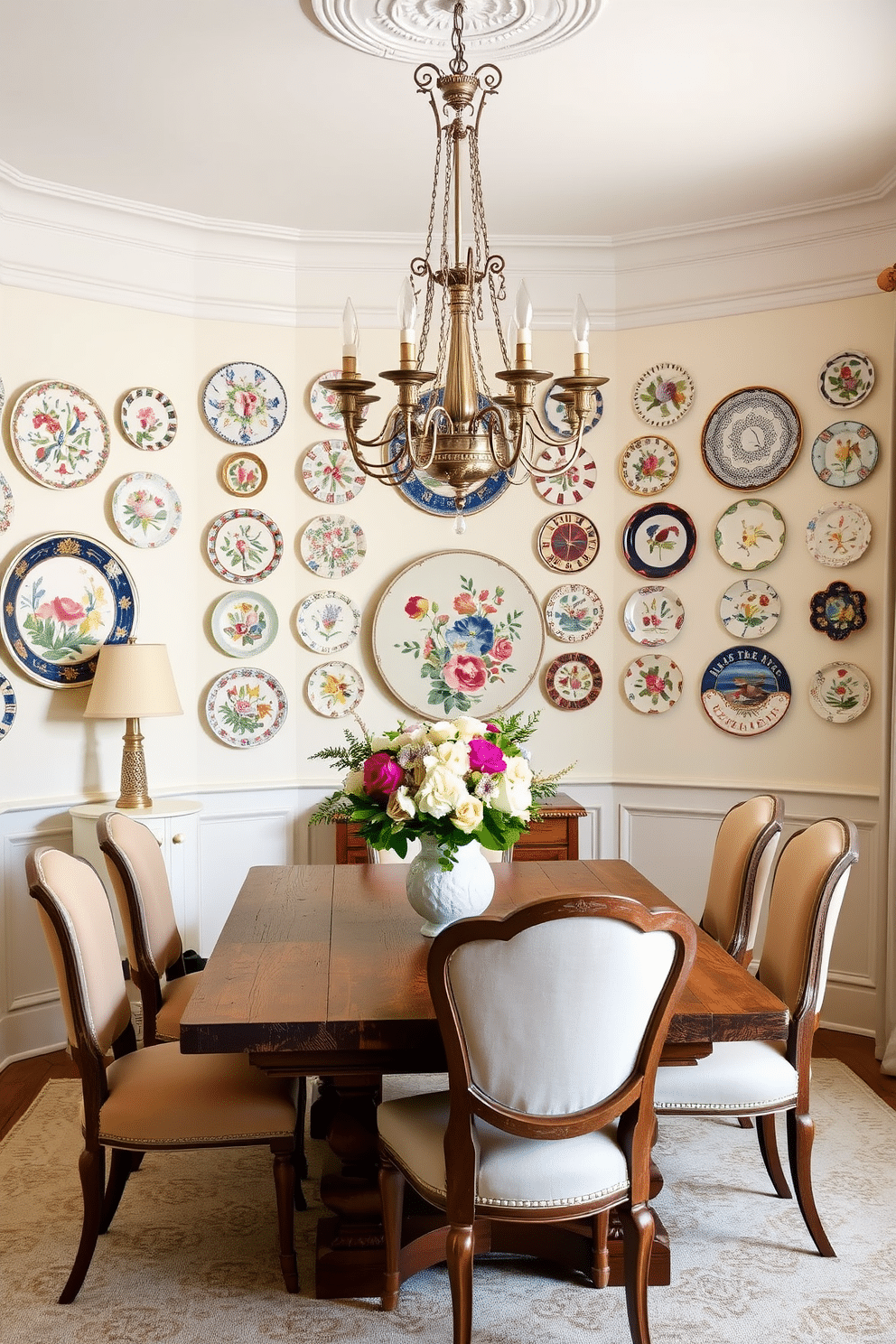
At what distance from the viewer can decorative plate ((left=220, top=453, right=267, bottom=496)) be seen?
4.51m

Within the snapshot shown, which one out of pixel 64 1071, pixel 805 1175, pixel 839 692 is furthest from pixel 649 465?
pixel 64 1071

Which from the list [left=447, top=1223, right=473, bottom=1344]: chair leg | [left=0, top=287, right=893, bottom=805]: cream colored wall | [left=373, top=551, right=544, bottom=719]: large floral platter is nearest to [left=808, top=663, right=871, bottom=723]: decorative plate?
[left=0, top=287, right=893, bottom=805]: cream colored wall

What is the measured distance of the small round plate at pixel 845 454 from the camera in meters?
4.26

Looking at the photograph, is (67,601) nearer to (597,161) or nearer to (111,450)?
(111,450)

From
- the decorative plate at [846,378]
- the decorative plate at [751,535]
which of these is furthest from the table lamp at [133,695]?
the decorative plate at [846,378]

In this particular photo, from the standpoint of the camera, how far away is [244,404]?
4.52 m

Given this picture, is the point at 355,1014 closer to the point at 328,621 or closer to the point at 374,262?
the point at 328,621

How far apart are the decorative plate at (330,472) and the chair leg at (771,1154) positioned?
278 cm

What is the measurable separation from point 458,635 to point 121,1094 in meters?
2.54

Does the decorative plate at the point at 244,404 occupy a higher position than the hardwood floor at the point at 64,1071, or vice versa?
the decorative plate at the point at 244,404

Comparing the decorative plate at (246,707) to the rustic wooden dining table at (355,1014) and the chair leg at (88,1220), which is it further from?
the chair leg at (88,1220)

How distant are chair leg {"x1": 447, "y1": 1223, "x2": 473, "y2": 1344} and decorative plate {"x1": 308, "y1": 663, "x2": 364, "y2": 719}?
106 inches

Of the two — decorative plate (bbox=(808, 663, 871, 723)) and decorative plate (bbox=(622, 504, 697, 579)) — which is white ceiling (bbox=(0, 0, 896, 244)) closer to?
decorative plate (bbox=(622, 504, 697, 579))

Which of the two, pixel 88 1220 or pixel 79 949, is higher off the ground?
pixel 79 949
